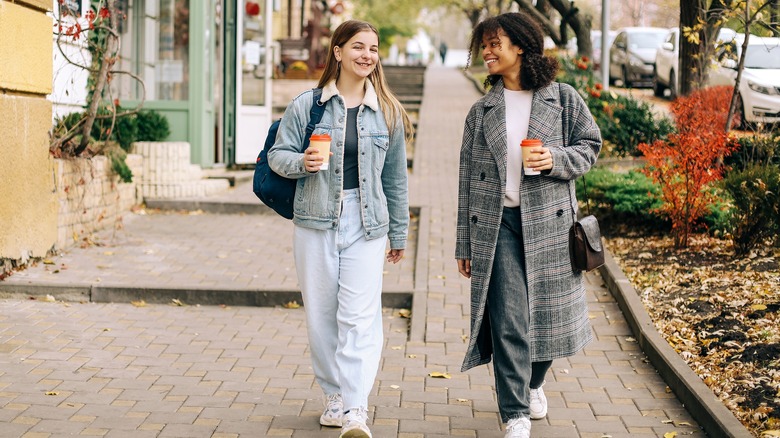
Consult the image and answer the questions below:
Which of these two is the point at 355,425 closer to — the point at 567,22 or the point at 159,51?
the point at 159,51

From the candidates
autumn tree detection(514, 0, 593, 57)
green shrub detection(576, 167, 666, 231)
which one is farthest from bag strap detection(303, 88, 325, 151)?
autumn tree detection(514, 0, 593, 57)

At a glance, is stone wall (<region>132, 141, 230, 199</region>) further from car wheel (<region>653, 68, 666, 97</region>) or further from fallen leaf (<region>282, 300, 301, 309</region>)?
car wheel (<region>653, 68, 666, 97</region>)

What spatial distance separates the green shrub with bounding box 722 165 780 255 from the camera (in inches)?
308

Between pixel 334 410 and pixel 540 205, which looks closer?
pixel 540 205

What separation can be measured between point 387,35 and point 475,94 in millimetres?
25611

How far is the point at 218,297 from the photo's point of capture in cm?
792

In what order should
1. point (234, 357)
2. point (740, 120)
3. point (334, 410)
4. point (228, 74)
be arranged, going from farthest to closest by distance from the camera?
point (740, 120), point (228, 74), point (234, 357), point (334, 410)

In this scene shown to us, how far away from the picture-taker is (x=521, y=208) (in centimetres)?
473

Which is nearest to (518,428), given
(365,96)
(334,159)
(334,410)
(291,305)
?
(334,410)

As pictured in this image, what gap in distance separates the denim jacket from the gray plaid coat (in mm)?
404

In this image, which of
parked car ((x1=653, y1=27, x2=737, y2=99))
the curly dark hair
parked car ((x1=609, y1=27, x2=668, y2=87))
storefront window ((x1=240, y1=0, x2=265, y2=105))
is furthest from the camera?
parked car ((x1=609, y1=27, x2=668, y2=87))

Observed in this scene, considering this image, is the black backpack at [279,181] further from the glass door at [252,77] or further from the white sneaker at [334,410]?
the glass door at [252,77]

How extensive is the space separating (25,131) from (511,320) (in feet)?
16.5

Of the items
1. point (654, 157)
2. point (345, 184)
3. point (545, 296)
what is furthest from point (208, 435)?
point (654, 157)
